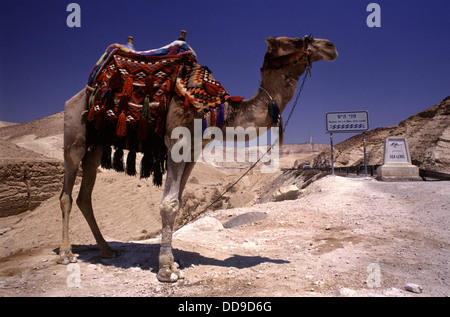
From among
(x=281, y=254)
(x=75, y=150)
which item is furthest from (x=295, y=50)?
(x=75, y=150)

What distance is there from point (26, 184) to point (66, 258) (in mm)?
8761

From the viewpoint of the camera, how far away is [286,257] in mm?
4523

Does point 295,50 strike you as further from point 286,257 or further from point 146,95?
point 286,257

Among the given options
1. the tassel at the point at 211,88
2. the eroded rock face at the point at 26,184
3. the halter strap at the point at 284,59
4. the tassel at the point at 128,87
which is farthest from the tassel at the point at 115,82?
the eroded rock face at the point at 26,184

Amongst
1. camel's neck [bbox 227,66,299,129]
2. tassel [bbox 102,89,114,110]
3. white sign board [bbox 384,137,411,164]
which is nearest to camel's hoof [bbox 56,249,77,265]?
tassel [bbox 102,89,114,110]

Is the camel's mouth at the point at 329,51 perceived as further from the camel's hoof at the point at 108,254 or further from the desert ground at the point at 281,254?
the camel's hoof at the point at 108,254

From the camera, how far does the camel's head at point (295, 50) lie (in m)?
3.89

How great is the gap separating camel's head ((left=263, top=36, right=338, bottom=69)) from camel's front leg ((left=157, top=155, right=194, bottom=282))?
1.81 metres

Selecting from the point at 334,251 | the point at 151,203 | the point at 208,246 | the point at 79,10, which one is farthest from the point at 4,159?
the point at 334,251

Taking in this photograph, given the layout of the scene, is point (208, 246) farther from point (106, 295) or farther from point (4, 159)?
point (4, 159)

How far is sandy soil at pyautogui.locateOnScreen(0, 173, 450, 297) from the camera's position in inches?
131

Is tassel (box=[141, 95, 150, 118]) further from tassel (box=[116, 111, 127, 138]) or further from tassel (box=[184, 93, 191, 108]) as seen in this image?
tassel (box=[184, 93, 191, 108])

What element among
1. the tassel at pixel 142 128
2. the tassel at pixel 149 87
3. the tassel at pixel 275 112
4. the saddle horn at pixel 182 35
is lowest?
the tassel at pixel 142 128

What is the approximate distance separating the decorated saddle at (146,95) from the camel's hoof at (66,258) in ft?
4.83
